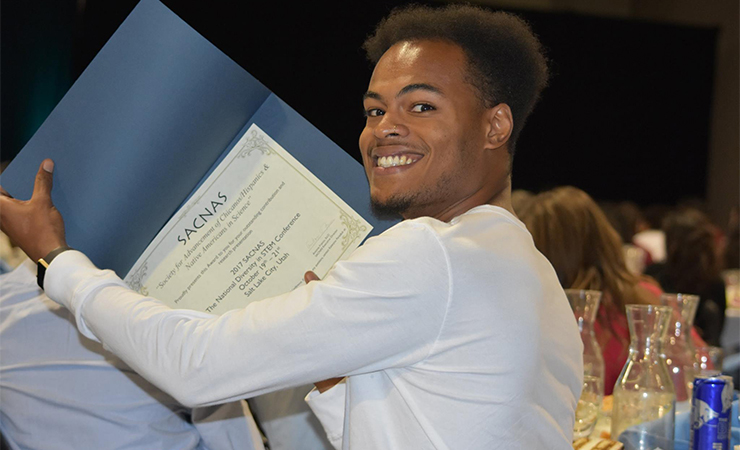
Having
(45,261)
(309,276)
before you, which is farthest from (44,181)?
(309,276)

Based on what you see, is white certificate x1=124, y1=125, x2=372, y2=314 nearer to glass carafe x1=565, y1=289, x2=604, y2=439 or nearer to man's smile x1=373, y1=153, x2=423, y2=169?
man's smile x1=373, y1=153, x2=423, y2=169

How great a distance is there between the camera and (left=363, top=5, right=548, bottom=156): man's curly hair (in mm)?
1226

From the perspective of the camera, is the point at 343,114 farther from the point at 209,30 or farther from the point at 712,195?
the point at 712,195

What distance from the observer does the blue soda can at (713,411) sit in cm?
129

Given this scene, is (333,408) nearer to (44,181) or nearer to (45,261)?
(45,261)

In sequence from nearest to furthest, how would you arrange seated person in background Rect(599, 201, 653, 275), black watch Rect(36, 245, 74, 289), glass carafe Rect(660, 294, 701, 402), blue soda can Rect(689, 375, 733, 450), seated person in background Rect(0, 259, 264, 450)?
black watch Rect(36, 245, 74, 289), blue soda can Rect(689, 375, 733, 450), seated person in background Rect(0, 259, 264, 450), glass carafe Rect(660, 294, 701, 402), seated person in background Rect(599, 201, 653, 275)

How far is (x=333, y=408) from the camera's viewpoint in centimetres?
118

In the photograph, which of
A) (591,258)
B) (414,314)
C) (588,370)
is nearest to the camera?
(414,314)

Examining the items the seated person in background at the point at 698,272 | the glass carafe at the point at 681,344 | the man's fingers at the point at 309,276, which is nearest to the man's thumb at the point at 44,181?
the man's fingers at the point at 309,276

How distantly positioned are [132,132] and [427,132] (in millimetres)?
520

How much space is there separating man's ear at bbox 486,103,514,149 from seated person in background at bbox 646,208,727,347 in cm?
295

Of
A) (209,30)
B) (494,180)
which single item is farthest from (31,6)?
(494,180)

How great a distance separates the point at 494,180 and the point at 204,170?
1.81 feet

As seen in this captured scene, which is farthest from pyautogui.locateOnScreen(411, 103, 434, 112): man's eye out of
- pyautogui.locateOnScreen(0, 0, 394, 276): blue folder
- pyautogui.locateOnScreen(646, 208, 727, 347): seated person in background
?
pyautogui.locateOnScreen(646, 208, 727, 347): seated person in background
